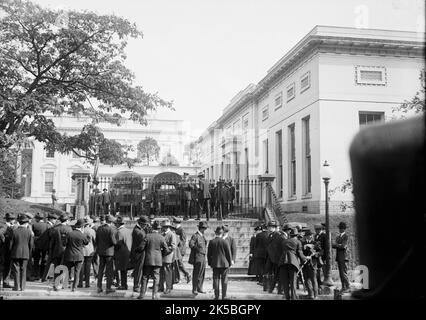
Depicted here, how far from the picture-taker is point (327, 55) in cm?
1998

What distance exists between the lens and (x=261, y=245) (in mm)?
11812

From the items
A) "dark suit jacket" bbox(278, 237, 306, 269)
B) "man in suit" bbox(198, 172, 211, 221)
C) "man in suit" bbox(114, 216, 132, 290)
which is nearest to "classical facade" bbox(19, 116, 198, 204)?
"man in suit" bbox(198, 172, 211, 221)

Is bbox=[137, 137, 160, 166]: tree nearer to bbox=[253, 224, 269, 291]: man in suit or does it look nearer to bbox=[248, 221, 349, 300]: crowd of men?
bbox=[253, 224, 269, 291]: man in suit

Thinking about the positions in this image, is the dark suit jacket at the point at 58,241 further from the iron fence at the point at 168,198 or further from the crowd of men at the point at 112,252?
the iron fence at the point at 168,198

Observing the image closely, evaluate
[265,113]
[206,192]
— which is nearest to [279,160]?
[265,113]

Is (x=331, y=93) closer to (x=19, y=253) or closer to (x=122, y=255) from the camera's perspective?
(x=122, y=255)

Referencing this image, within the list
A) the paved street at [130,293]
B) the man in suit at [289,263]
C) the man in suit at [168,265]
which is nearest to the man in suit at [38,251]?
the paved street at [130,293]

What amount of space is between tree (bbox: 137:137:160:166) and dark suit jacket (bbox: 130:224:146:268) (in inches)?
287

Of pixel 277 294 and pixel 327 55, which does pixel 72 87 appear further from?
pixel 327 55

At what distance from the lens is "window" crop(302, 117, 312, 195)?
2191cm
